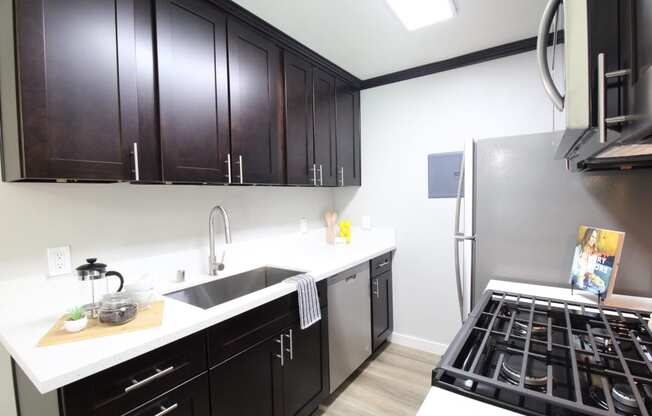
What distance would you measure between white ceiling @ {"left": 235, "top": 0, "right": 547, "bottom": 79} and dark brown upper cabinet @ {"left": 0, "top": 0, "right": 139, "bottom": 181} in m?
0.73

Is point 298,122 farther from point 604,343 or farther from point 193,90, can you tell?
point 604,343

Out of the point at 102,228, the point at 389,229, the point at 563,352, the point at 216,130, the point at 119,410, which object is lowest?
the point at 119,410

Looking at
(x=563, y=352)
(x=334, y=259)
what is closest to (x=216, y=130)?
(x=334, y=259)

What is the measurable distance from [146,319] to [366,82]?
2.50m

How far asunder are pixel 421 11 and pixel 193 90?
1338 mm

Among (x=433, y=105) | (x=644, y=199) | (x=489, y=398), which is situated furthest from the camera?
(x=433, y=105)

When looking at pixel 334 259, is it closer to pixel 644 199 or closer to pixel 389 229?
pixel 389 229

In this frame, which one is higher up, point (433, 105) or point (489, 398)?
point (433, 105)

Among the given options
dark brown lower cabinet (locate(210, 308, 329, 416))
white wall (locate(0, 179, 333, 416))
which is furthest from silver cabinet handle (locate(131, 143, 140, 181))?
dark brown lower cabinet (locate(210, 308, 329, 416))

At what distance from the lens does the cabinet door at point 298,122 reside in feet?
6.52

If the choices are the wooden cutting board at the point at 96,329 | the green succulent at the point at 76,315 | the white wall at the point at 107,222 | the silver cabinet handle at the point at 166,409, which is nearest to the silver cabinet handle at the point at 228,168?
the white wall at the point at 107,222

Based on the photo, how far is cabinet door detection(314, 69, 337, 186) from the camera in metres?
2.26

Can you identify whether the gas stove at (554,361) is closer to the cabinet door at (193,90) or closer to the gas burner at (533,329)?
the gas burner at (533,329)

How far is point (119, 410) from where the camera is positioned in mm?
937
